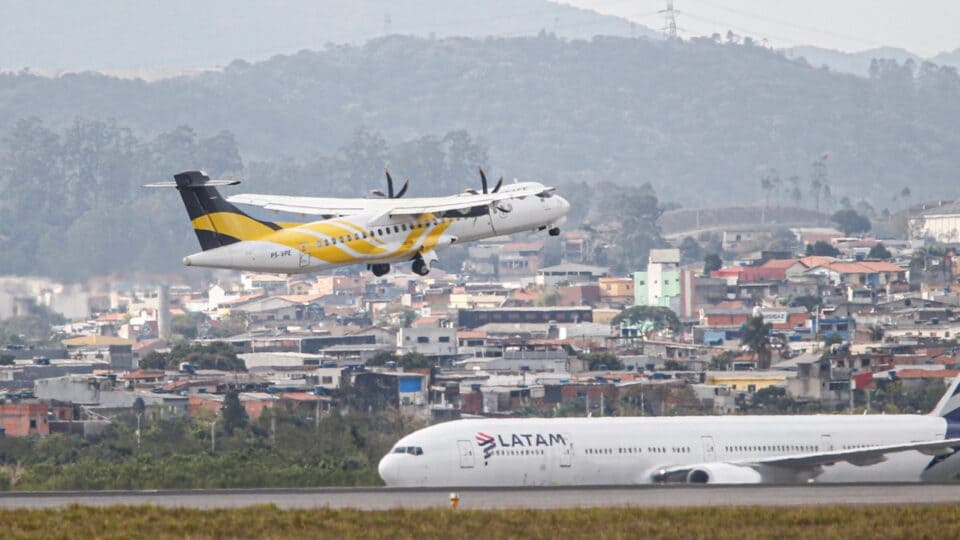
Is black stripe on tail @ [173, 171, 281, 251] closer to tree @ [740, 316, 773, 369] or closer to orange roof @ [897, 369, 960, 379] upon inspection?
orange roof @ [897, 369, 960, 379]

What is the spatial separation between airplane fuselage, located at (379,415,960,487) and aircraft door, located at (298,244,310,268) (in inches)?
250

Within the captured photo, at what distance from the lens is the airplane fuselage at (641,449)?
A: 66.8 metres

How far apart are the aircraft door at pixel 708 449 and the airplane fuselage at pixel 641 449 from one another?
0.03 meters

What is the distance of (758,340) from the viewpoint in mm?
176625

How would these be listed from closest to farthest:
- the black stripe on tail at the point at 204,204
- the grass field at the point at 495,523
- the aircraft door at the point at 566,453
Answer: the grass field at the point at 495,523
the black stripe on tail at the point at 204,204
the aircraft door at the point at 566,453

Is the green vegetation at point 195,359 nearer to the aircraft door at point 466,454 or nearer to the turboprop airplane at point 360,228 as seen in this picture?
the turboprop airplane at point 360,228

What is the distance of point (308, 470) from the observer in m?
81.6

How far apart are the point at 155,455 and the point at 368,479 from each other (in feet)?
71.4

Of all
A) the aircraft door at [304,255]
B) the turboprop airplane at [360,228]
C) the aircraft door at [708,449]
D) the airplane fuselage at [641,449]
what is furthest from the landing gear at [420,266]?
the aircraft door at [708,449]

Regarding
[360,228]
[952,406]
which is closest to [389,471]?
[360,228]

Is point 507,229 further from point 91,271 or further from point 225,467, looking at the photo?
point 91,271

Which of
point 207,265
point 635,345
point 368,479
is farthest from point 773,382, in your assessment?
point 207,265

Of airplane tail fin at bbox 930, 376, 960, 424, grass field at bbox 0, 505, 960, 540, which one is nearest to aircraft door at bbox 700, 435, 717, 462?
airplane tail fin at bbox 930, 376, 960, 424

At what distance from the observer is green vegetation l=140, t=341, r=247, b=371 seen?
156750mm
